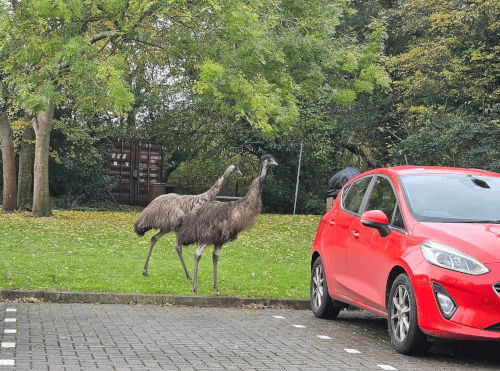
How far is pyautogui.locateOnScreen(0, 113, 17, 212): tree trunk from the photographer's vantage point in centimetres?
2989

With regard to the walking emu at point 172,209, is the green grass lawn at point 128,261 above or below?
below

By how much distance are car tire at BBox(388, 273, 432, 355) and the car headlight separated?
14.3 inches

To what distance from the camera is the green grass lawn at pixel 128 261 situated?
11492 millimetres

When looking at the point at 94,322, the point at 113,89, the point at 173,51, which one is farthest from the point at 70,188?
the point at 94,322

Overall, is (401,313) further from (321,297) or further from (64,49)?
(64,49)

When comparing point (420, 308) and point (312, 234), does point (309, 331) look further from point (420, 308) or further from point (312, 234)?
point (312, 234)

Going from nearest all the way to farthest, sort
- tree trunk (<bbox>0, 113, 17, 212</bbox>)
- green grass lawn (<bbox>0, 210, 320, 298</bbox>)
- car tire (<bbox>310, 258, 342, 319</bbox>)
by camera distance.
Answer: car tire (<bbox>310, 258, 342, 319</bbox>) → green grass lawn (<bbox>0, 210, 320, 298</bbox>) → tree trunk (<bbox>0, 113, 17, 212</bbox>)

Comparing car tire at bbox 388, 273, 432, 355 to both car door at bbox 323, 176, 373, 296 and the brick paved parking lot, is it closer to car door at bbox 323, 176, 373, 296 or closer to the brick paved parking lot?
the brick paved parking lot

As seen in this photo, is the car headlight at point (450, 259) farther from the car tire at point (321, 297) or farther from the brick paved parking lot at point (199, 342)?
the car tire at point (321, 297)

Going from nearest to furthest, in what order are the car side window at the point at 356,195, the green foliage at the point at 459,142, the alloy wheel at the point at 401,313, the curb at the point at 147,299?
the alloy wheel at the point at 401,313
the car side window at the point at 356,195
the curb at the point at 147,299
the green foliage at the point at 459,142

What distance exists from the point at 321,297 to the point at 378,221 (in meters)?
2.23

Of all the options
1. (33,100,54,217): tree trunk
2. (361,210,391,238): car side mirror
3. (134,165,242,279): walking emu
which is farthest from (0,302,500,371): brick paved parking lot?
(33,100,54,217): tree trunk

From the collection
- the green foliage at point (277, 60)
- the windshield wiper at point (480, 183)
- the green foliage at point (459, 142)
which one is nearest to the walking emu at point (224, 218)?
the windshield wiper at point (480, 183)

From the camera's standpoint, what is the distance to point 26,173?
102ft
